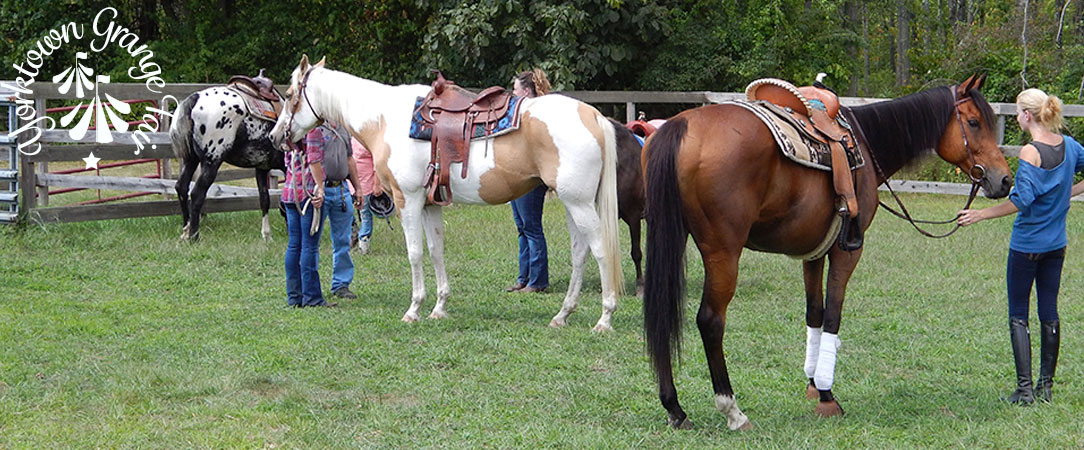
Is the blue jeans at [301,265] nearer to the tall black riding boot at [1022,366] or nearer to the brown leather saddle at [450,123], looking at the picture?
the brown leather saddle at [450,123]

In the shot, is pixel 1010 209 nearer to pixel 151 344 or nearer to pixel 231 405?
pixel 231 405

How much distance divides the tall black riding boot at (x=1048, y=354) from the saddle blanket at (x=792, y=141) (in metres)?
1.65

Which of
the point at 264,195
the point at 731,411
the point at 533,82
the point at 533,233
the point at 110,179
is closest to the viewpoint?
the point at 731,411

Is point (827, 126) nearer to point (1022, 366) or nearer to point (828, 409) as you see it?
point (828, 409)

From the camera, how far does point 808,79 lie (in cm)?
1981

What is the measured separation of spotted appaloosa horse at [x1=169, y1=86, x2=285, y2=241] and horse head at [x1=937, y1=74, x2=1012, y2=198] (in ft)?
23.8

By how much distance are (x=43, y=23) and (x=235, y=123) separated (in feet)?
46.4

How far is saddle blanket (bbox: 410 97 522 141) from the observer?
6.93 meters

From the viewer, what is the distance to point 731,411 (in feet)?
15.3

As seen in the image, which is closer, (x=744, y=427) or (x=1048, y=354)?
(x=744, y=427)

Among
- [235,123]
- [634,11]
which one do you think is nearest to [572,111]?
[235,123]

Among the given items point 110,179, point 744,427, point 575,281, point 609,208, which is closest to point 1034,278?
point 744,427

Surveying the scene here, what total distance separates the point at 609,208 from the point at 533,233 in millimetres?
1853

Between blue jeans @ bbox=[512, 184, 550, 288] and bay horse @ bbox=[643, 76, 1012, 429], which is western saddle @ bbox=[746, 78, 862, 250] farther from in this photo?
blue jeans @ bbox=[512, 184, 550, 288]
